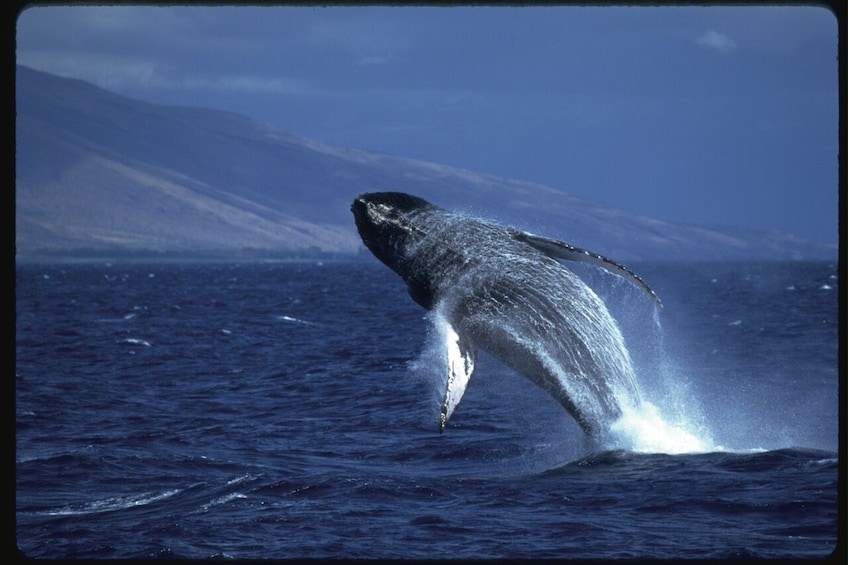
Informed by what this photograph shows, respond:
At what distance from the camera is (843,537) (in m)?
5.00

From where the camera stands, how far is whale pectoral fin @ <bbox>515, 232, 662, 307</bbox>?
11.0 metres

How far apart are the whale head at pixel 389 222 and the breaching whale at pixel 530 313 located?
0.24 metres

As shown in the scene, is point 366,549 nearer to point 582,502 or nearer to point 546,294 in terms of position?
point 582,502

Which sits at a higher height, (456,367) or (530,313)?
(530,313)

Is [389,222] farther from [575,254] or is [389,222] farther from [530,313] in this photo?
[575,254]

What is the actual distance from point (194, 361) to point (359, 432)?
1233 centimetres

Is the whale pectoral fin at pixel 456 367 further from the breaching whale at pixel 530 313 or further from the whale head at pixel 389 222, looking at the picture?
the whale head at pixel 389 222

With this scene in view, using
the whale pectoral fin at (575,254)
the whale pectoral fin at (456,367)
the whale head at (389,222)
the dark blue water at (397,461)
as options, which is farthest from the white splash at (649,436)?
the whale head at (389,222)

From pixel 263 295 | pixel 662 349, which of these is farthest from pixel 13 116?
pixel 263 295

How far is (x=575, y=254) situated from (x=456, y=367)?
1.81 metres

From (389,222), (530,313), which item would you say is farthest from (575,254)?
(389,222)

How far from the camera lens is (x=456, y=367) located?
11125 mm

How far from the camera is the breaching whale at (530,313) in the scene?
450 inches

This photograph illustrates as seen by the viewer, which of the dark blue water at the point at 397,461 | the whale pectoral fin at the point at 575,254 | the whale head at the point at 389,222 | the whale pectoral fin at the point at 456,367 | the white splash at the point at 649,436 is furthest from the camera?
the whale head at the point at 389,222
